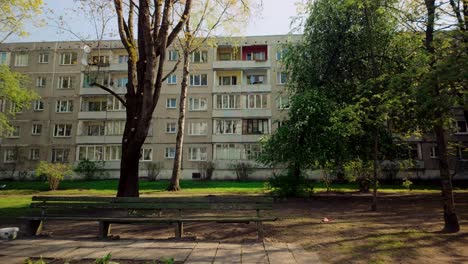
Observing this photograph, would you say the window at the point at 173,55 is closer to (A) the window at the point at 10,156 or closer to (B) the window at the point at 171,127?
(B) the window at the point at 171,127

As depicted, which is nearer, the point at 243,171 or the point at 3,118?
the point at 3,118

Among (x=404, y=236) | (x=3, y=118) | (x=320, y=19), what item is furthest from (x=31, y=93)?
(x=404, y=236)

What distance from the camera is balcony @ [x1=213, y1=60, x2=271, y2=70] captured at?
3750cm

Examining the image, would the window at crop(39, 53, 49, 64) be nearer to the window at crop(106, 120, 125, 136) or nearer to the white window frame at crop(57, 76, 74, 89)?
the white window frame at crop(57, 76, 74, 89)

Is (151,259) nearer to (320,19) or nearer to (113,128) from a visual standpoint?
(320,19)

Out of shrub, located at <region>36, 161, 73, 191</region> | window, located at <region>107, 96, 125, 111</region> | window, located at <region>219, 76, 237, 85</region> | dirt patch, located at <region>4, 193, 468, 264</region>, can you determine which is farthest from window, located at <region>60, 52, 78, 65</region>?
dirt patch, located at <region>4, 193, 468, 264</region>

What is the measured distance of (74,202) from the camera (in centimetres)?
796

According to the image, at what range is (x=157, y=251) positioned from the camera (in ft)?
19.7

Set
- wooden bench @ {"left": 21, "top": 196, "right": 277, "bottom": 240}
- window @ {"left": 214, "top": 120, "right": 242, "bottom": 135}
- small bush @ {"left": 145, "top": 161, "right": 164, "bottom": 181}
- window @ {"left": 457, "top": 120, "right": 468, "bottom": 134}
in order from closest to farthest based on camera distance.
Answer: wooden bench @ {"left": 21, "top": 196, "right": 277, "bottom": 240} → small bush @ {"left": 145, "top": 161, "right": 164, "bottom": 181} → window @ {"left": 457, "top": 120, "right": 468, "bottom": 134} → window @ {"left": 214, "top": 120, "right": 242, "bottom": 135}

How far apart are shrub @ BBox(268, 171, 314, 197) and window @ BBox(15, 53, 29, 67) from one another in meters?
38.5

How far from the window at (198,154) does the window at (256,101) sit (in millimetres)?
7144

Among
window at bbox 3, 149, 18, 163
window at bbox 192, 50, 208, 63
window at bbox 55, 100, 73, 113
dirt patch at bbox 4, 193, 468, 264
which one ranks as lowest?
dirt patch at bbox 4, 193, 468, 264

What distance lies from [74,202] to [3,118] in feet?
91.0

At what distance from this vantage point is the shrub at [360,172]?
16.9m
